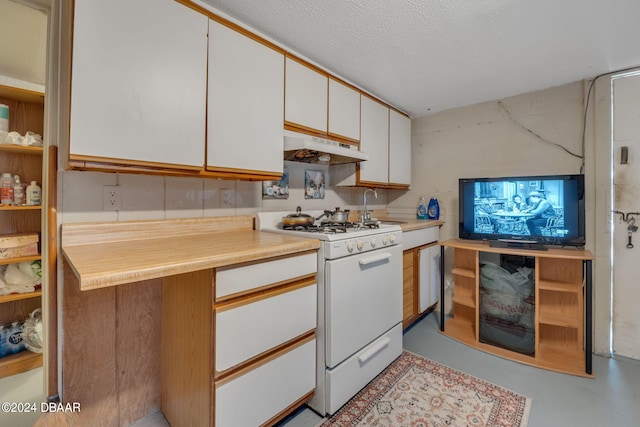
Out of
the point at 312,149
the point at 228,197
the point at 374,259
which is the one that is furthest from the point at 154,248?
the point at 374,259

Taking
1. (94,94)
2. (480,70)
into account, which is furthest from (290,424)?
(480,70)

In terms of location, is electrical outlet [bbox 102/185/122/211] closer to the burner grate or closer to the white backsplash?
the white backsplash

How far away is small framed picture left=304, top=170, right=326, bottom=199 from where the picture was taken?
2285 mm

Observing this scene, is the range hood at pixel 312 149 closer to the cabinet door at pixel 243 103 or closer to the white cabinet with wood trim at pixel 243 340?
the cabinet door at pixel 243 103

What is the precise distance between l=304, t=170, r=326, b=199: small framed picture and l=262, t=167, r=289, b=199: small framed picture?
0.71 feet

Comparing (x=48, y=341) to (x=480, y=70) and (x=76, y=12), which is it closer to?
(x=76, y=12)

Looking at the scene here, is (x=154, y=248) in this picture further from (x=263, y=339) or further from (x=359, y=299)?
(x=359, y=299)

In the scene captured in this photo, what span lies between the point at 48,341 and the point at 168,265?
0.92 meters

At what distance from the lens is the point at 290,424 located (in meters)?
1.38

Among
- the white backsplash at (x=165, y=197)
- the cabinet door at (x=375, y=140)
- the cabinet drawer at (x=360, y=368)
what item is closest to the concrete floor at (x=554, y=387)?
the cabinet drawer at (x=360, y=368)

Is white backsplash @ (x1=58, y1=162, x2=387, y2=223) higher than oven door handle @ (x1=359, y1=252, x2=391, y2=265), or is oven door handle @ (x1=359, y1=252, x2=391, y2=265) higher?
white backsplash @ (x1=58, y1=162, x2=387, y2=223)

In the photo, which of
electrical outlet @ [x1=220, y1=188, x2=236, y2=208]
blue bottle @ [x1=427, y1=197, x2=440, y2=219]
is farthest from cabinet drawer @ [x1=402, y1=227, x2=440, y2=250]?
electrical outlet @ [x1=220, y1=188, x2=236, y2=208]

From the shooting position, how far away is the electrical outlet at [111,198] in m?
1.31

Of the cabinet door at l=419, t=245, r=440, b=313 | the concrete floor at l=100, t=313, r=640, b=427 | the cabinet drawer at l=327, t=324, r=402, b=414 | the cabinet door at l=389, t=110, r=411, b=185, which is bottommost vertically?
the concrete floor at l=100, t=313, r=640, b=427
